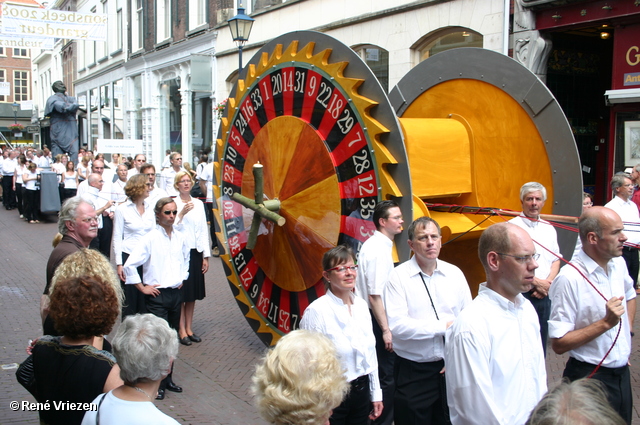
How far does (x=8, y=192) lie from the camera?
19.9 meters

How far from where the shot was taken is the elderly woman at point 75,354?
2574mm

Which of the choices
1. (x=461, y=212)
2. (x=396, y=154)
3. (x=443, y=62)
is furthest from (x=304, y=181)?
(x=443, y=62)

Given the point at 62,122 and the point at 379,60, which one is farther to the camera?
the point at 62,122

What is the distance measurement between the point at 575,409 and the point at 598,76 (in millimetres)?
11150

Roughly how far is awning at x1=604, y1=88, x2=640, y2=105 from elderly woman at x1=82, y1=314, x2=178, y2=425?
843 centimetres

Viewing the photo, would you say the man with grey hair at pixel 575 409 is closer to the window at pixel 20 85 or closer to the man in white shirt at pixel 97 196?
the man in white shirt at pixel 97 196

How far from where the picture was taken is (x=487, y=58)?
4.97m

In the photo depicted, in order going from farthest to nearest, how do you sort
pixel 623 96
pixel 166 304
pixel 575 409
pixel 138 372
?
pixel 623 96 < pixel 166 304 < pixel 138 372 < pixel 575 409

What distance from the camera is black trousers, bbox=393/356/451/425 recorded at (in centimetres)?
346

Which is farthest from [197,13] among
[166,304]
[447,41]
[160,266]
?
[166,304]

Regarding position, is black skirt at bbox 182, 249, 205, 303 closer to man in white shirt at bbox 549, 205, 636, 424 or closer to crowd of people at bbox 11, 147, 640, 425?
crowd of people at bbox 11, 147, 640, 425

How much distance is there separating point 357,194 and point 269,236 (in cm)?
114

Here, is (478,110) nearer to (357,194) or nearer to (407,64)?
(357,194)

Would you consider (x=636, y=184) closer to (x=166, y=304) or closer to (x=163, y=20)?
(x=166, y=304)
